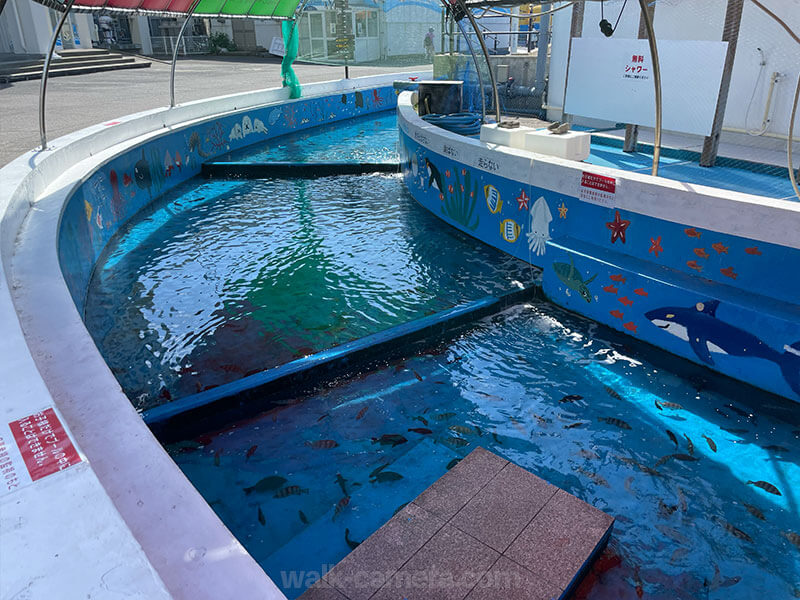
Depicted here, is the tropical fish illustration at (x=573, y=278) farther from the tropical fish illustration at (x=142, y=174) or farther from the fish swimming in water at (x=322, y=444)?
the tropical fish illustration at (x=142, y=174)

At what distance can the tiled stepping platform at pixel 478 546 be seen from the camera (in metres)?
2.66

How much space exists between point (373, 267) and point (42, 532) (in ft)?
17.4

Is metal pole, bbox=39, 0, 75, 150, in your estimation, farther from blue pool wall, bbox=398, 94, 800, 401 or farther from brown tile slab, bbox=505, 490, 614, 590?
brown tile slab, bbox=505, 490, 614, 590

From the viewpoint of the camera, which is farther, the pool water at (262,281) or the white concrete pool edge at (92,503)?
the pool water at (262,281)

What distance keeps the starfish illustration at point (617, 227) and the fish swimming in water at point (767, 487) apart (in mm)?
2549

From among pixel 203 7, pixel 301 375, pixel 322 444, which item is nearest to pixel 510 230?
pixel 301 375

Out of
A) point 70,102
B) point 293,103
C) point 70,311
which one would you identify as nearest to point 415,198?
point 70,311

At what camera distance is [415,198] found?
30.8ft

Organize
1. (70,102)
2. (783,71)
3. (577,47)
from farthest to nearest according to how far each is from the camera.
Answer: (70,102)
(577,47)
(783,71)

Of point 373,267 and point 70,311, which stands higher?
point 70,311

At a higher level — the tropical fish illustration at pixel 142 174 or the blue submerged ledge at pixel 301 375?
the tropical fish illustration at pixel 142 174

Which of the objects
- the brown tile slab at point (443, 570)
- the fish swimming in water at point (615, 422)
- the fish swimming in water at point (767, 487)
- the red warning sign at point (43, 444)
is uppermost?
the red warning sign at point (43, 444)

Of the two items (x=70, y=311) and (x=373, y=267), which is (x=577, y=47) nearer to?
(x=373, y=267)

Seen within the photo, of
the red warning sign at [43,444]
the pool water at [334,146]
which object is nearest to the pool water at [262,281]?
the red warning sign at [43,444]
